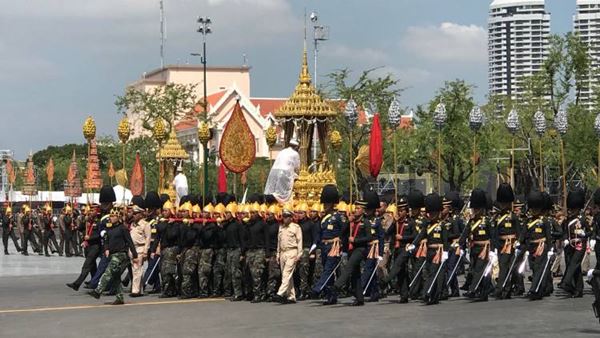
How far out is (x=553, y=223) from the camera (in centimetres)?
2084

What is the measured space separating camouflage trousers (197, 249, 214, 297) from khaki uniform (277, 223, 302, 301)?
2.00m

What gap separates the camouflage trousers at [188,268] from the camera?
21.4 m

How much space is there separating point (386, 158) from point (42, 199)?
37.9m

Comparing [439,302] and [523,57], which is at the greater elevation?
[523,57]

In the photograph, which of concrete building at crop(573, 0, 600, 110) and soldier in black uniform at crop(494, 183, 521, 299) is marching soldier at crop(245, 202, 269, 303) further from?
concrete building at crop(573, 0, 600, 110)

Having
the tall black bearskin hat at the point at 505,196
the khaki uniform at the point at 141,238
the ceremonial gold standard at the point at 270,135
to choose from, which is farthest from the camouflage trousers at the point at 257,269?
the ceremonial gold standard at the point at 270,135

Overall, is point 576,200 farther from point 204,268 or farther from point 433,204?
point 204,268

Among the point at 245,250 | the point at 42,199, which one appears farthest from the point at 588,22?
the point at 245,250

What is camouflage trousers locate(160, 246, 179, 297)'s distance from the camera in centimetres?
2175

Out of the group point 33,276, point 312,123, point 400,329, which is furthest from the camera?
point 33,276

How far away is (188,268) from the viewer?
21391mm

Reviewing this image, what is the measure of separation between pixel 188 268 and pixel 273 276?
1.92 meters

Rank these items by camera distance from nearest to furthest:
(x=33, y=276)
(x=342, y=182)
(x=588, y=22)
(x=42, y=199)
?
(x=33, y=276) < (x=342, y=182) < (x=42, y=199) < (x=588, y=22)

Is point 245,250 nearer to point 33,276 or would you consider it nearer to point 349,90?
point 33,276
